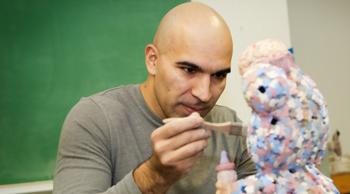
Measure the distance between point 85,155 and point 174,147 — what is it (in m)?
0.35

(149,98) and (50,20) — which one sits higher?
(50,20)

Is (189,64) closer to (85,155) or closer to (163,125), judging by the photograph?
(163,125)

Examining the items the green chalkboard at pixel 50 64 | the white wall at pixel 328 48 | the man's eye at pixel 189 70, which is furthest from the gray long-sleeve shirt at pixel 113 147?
the white wall at pixel 328 48

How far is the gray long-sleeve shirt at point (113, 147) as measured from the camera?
1.10 meters

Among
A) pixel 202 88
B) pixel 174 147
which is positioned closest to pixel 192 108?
pixel 202 88

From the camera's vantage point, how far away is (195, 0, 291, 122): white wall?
1.87 metres

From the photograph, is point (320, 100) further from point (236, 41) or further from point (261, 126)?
point (236, 41)

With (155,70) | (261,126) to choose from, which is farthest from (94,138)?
(261,126)

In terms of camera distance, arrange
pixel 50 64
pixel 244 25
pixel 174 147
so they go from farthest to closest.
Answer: pixel 244 25, pixel 50 64, pixel 174 147

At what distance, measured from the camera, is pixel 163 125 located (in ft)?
3.23

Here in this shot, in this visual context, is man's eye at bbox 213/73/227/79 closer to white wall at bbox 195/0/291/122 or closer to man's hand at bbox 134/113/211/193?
man's hand at bbox 134/113/211/193

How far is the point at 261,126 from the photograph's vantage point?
2.10 ft

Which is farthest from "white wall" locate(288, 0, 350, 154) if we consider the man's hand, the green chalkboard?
the man's hand

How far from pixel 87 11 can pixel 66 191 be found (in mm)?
1012
